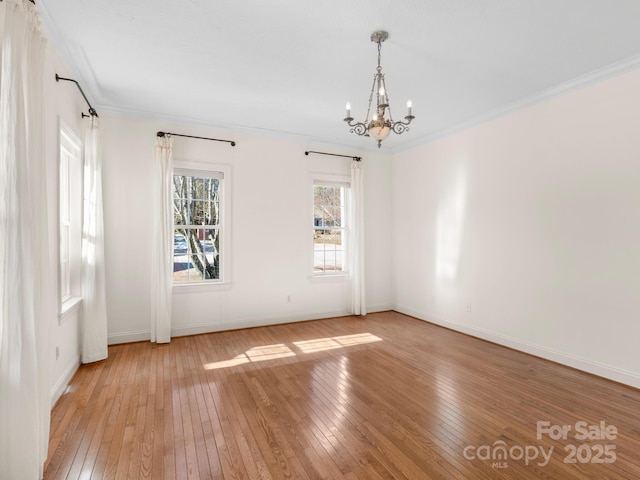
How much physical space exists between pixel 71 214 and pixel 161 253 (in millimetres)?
1060

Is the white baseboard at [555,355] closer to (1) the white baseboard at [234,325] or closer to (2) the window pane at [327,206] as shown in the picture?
(1) the white baseboard at [234,325]

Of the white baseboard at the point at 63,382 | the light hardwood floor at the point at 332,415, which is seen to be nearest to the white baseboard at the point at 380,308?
the light hardwood floor at the point at 332,415

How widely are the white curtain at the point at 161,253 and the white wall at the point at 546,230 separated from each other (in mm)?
3860

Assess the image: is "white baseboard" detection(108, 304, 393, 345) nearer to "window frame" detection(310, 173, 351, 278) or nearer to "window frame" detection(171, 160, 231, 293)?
"window frame" detection(171, 160, 231, 293)

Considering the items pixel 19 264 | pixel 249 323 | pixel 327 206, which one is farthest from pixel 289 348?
pixel 19 264

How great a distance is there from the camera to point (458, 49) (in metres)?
2.84

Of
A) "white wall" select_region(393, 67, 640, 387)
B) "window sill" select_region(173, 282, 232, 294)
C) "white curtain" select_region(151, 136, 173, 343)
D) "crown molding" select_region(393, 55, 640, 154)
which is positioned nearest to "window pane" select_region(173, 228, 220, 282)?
"window sill" select_region(173, 282, 232, 294)

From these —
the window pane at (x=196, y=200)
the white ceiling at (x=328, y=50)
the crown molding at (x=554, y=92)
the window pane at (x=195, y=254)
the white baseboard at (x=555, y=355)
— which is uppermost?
the white ceiling at (x=328, y=50)

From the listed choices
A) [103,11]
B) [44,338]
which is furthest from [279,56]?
[44,338]

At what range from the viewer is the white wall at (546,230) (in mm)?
3104

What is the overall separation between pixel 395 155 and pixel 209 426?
5.18m

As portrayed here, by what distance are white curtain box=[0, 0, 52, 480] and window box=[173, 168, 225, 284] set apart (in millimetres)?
2763

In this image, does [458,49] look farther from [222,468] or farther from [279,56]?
[222,468]

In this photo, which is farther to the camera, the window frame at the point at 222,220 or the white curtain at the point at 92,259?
the window frame at the point at 222,220
